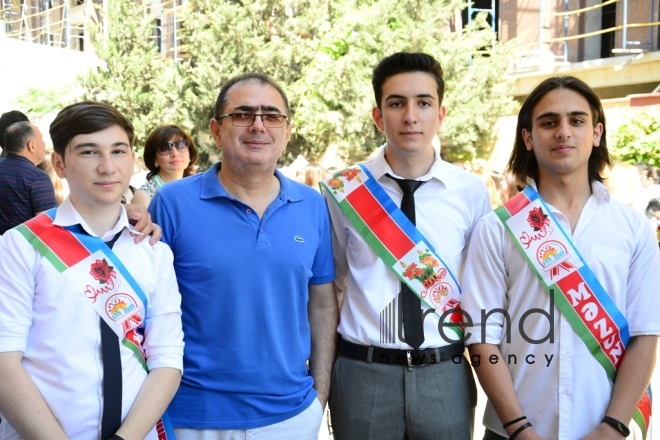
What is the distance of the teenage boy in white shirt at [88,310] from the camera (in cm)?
211

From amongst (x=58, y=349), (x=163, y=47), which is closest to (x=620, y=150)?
(x=58, y=349)

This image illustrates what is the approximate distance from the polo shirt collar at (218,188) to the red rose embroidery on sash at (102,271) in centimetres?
44

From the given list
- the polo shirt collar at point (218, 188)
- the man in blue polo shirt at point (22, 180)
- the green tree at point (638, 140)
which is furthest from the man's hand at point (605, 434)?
the green tree at point (638, 140)

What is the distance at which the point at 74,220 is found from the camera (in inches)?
89.7

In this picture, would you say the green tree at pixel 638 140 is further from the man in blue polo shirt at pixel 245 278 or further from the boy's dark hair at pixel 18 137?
the man in blue polo shirt at pixel 245 278

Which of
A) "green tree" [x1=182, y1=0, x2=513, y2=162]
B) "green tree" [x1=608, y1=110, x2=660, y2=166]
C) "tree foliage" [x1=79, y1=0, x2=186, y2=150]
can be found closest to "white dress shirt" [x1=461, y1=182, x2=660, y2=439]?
"green tree" [x1=608, y1=110, x2=660, y2=166]

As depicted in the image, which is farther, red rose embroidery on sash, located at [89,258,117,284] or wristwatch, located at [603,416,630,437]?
wristwatch, located at [603,416,630,437]

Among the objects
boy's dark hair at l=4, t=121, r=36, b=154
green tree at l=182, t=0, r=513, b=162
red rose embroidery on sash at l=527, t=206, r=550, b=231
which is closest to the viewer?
red rose embroidery on sash at l=527, t=206, r=550, b=231

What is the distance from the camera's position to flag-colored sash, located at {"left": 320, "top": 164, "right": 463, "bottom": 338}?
2.75 meters

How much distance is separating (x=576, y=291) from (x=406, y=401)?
0.75 m

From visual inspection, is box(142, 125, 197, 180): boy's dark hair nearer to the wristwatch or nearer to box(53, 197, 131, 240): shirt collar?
box(53, 197, 131, 240): shirt collar

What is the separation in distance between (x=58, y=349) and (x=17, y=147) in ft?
11.4

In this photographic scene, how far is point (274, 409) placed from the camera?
8.15ft

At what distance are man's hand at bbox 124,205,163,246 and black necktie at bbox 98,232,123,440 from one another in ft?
1.04
